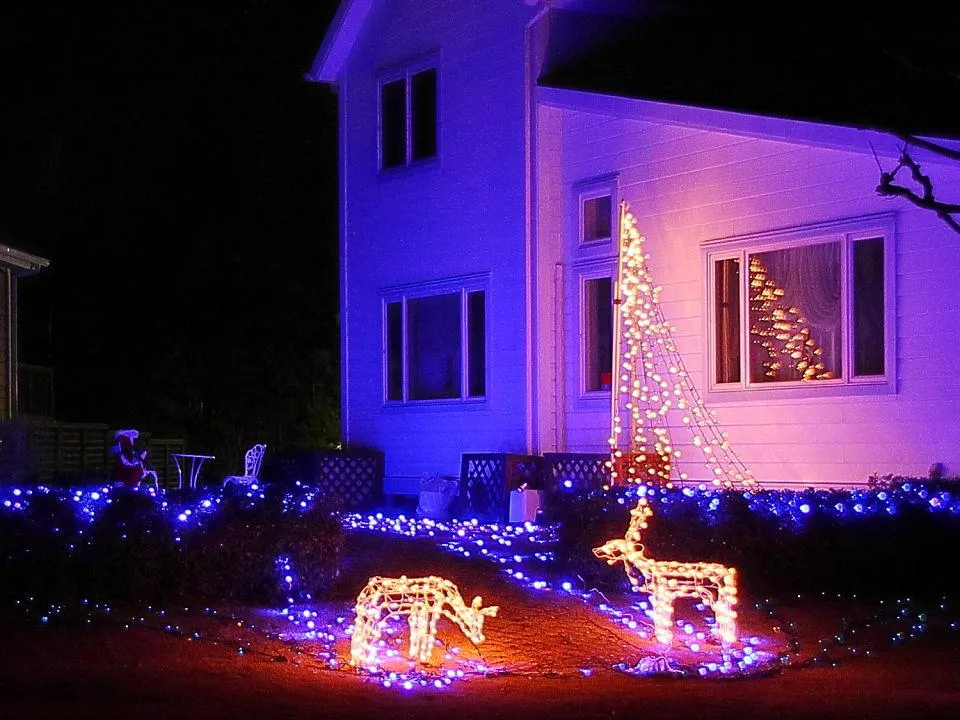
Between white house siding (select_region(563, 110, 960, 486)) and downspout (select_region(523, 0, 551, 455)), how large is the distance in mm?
420

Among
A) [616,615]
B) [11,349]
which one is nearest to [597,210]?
[616,615]

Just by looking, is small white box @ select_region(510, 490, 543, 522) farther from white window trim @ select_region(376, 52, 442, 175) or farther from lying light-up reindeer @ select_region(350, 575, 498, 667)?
lying light-up reindeer @ select_region(350, 575, 498, 667)

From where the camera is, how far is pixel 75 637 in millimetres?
8305

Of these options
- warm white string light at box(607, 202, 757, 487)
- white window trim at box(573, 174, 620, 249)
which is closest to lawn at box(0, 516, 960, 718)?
warm white string light at box(607, 202, 757, 487)

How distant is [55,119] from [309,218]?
21.7 feet

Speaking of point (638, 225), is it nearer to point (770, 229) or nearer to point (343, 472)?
point (770, 229)

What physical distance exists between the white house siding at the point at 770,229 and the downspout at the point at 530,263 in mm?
420

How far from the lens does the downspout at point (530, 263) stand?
15617mm

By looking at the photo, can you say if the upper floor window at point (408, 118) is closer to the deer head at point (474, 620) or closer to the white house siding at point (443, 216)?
the white house siding at point (443, 216)

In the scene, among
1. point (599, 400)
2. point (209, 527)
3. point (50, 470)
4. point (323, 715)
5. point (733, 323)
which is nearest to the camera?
point (323, 715)

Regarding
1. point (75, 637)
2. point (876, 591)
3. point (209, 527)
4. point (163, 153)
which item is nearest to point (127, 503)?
point (209, 527)

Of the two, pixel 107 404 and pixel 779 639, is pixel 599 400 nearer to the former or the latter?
pixel 779 639

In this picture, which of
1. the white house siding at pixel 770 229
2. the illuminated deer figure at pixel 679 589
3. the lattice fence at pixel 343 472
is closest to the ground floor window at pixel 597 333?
the white house siding at pixel 770 229

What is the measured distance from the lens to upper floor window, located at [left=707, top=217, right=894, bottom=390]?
12.8 m
